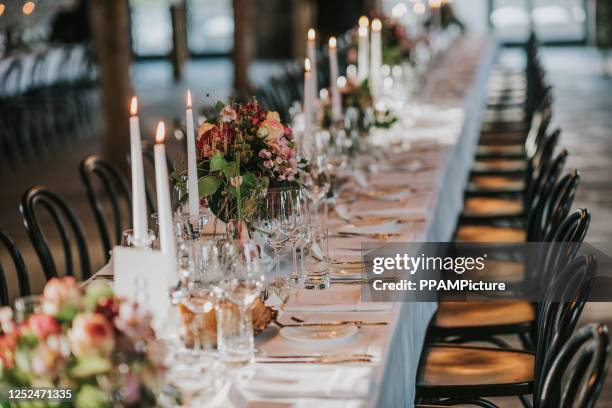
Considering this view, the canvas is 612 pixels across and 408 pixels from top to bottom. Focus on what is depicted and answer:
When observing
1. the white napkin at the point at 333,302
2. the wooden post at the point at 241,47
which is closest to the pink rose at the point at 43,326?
the white napkin at the point at 333,302

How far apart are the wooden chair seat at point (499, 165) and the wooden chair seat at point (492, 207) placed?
0.52 meters

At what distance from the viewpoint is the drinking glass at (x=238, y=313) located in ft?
7.30

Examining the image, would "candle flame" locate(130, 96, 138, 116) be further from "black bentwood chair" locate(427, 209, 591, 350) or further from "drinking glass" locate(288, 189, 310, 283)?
"black bentwood chair" locate(427, 209, 591, 350)

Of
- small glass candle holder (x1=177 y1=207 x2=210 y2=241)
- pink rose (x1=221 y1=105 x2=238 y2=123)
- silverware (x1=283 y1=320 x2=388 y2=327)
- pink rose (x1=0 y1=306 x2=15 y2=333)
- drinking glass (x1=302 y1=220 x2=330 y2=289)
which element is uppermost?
pink rose (x1=221 y1=105 x2=238 y2=123)

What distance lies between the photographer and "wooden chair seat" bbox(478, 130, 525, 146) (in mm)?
7355

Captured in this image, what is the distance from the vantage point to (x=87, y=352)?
1.66 metres

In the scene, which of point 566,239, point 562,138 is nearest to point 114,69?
point 562,138

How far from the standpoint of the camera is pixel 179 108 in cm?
1259

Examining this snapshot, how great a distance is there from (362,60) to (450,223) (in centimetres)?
141

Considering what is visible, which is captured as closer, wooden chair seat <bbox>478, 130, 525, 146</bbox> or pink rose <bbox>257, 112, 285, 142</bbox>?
pink rose <bbox>257, 112, 285, 142</bbox>

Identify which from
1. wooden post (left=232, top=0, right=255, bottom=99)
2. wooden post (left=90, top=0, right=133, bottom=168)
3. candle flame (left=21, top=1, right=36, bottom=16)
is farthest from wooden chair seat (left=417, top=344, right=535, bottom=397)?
candle flame (left=21, top=1, right=36, bottom=16)

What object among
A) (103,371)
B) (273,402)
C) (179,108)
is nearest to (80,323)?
(103,371)

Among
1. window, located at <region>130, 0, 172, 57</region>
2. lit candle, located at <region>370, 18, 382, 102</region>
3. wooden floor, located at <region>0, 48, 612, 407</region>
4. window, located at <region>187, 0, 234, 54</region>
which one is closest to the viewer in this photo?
lit candle, located at <region>370, 18, 382, 102</region>

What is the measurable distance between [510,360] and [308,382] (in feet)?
4.23
